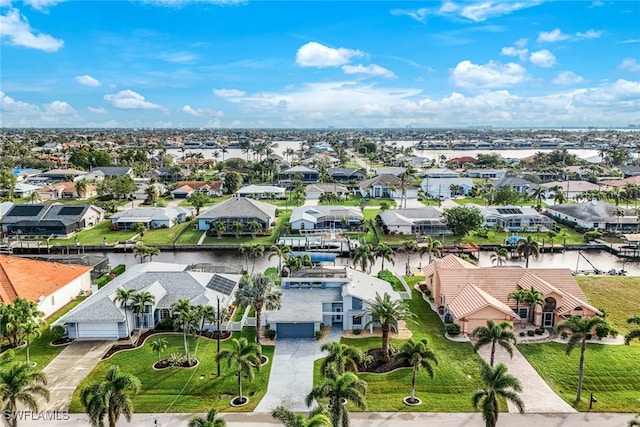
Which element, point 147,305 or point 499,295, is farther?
point 499,295

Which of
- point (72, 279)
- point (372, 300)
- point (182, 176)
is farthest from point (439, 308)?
point (182, 176)

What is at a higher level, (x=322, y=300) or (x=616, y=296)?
(x=322, y=300)

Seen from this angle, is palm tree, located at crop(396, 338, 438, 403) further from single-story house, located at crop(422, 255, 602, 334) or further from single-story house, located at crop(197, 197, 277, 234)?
single-story house, located at crop(197, 197, 277, 234)

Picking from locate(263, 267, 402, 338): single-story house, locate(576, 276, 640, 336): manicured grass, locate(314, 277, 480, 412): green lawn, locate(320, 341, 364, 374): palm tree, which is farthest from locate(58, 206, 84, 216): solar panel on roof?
locate(576, 276, 640, 336): manicured grass

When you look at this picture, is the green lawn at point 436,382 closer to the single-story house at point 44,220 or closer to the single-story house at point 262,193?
the single-story house at point 44,220

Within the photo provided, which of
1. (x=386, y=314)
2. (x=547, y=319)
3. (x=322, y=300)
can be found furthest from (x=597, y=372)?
(x=322, y=300)

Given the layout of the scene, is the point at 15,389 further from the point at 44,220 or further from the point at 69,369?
the point at 44,220

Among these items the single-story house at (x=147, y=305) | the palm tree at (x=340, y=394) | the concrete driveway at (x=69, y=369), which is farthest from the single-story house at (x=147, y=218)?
the palm tree at (x=340, y=394)
